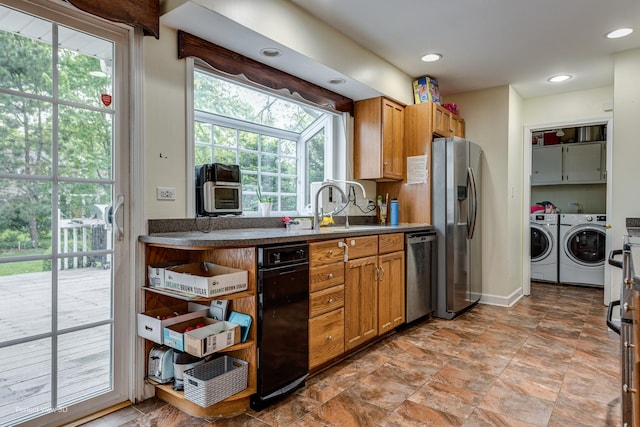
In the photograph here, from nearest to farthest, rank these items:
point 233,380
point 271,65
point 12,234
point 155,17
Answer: point 12,234 → point 233,380 → point 155,17 → point 271,65

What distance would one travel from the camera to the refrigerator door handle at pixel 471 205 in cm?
392

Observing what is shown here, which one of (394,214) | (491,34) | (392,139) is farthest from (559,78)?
(394,214)

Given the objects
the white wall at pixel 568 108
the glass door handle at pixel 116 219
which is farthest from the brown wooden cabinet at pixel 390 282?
the white wall at pixel 568 108

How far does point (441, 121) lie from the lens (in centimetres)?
396

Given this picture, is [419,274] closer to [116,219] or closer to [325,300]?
[325,300]

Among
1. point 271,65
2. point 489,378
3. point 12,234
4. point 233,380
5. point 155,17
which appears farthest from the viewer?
point 271,65

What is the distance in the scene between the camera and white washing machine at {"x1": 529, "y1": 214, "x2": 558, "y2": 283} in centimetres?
544

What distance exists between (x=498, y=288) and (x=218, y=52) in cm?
369

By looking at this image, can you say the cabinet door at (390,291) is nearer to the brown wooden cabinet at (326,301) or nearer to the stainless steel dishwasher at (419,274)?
the stainless steel dishwasher at (419,274)

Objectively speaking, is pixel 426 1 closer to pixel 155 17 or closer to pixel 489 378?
pixel 155 17

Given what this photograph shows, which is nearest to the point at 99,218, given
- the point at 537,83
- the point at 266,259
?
the point at 266,259

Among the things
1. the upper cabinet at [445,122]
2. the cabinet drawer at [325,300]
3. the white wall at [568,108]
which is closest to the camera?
the cabinet drawer at [325,300]

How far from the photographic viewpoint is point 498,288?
421 centimetres

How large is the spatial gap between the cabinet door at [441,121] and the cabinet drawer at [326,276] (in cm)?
207
